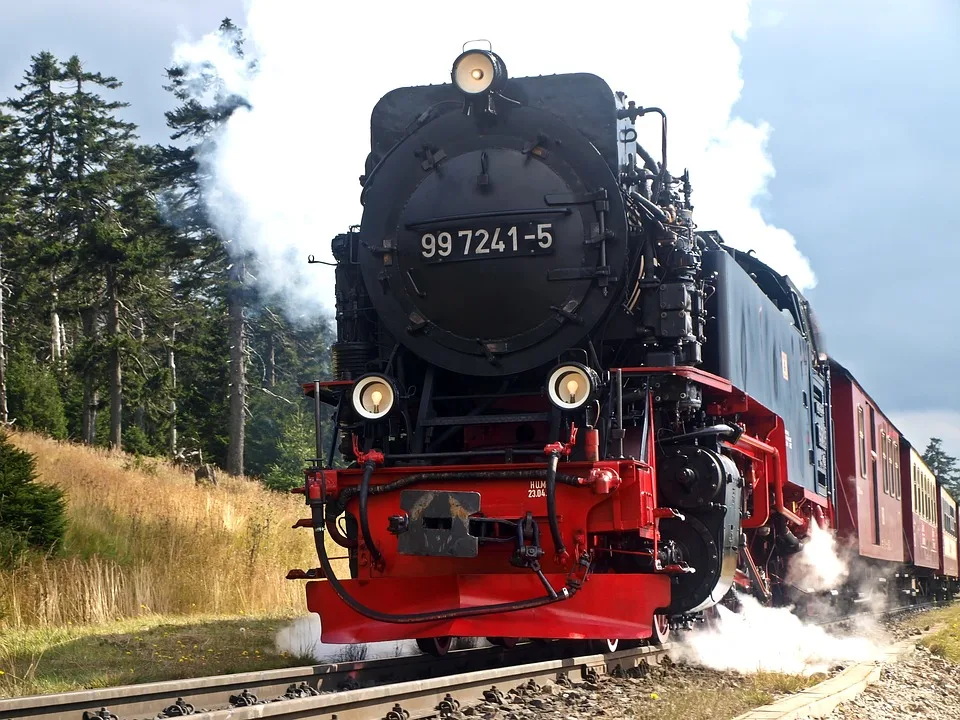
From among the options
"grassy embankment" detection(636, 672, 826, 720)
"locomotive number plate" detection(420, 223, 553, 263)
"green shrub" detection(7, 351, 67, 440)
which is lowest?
"grassy embankment" detection(636, 672, 826, 720)

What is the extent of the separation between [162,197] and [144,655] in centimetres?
2475

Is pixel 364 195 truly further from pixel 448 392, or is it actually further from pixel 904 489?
pixel 904 489

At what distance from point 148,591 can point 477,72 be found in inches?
229

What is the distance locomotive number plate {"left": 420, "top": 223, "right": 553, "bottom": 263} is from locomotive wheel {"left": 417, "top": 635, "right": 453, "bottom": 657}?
2.39 meters

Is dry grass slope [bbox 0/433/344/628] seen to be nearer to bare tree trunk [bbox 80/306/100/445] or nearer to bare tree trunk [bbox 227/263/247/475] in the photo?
bare tree trunk [bbox 227/263/247/475]

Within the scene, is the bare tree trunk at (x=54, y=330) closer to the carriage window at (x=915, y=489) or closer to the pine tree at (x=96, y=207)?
the pine tree at (x=96, y=207)

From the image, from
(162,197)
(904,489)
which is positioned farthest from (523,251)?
(162,197)

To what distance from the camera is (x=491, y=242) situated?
22.9 ft

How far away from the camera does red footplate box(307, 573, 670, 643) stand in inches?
246

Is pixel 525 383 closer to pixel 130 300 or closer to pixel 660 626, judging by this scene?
pixel 660 626

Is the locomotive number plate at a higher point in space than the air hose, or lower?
higher

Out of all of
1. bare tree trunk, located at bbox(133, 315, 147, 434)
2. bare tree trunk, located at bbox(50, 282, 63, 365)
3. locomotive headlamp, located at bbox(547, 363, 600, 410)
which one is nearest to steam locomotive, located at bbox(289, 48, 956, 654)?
locomotive headlamp, located at bbox(547, 363, 600, 410)

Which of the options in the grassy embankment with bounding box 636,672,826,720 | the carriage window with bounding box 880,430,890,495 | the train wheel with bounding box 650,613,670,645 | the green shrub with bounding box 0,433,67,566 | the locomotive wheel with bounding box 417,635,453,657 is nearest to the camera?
the grassy embankment with bounding box 636,672,826,720

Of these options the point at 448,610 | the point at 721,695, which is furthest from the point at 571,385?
the point at 721,695
